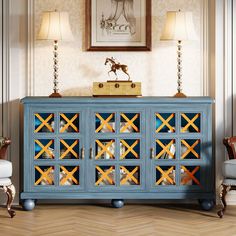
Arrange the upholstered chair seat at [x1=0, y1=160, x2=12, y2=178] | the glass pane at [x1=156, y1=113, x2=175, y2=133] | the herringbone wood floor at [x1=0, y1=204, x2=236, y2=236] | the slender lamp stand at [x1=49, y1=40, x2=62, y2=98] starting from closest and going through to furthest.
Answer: the herringbone wood floor at [x1=0, y1=204, x2=236, y2=236] < the upholstered chair seat at [x1=0, y1=160, x2=12, y2=178] < the glass pane at [x1=156, y1=113, x2=175, y2=133] < the slender lamp stand at [x1=49, y1=40, x2=62, y2=98]

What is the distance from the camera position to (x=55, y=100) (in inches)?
188

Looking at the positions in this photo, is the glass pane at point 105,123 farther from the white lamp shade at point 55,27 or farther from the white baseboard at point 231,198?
the white baseboard at point 231,198

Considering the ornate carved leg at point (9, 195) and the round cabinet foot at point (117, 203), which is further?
the round cabinet foot at point (117, 203)

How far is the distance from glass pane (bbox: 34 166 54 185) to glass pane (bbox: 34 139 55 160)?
0.08 metres

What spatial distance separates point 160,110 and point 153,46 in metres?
0.64

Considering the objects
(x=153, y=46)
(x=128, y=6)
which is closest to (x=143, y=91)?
(x=153, y=46)

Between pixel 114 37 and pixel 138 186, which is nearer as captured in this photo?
pixel 138 186

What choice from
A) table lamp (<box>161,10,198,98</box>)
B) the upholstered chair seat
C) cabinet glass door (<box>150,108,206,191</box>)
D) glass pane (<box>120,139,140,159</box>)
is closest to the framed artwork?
table lamp (<box>161,10,198,98</box>)

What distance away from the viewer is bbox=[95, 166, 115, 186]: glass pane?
484cm

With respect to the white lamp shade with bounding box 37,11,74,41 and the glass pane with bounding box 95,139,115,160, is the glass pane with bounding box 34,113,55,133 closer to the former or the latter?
the glass pane with bounding box 95,139,115,160

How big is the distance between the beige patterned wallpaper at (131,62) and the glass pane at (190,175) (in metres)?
0.68

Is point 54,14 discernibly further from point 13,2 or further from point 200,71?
point 200,71

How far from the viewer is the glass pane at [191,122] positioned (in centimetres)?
484

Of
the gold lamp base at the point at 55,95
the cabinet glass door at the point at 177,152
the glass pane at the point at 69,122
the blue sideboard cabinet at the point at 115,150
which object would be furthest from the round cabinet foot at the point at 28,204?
the cabinet glass door at the point at 177,152
